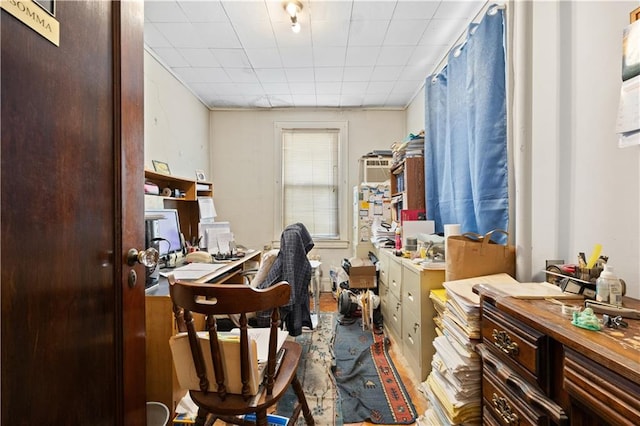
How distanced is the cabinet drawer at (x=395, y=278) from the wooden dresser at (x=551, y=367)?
1.16 meters

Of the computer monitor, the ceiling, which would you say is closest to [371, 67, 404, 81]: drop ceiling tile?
the ceiling

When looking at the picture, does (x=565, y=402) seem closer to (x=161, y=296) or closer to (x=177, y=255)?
(x=161, y=296)

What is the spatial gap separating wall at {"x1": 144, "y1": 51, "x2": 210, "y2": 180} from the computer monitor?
57 cm

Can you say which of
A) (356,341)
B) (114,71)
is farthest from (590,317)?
(356,341)

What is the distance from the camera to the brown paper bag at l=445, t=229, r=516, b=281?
1.35 meters

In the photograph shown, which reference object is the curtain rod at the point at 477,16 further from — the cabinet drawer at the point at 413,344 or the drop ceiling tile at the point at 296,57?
the cabinet drawer at the point at 413,344

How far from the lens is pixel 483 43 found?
65.8 inches

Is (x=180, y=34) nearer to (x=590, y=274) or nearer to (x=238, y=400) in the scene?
(x=238, y=400)

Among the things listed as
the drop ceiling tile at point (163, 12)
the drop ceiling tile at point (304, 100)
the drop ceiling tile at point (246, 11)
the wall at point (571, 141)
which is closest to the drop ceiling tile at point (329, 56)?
the drop ceiling tile at point (246, 11)

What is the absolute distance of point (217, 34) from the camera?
2328 millimetres

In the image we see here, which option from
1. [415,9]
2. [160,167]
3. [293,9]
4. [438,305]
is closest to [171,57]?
[160,167]

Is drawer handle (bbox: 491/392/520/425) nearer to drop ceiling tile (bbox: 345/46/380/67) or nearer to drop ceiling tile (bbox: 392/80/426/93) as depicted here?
drop ceiling tile (bbox: 345/46/380/67)

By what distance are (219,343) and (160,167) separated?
87.2 inches

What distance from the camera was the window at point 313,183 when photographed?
398cm
